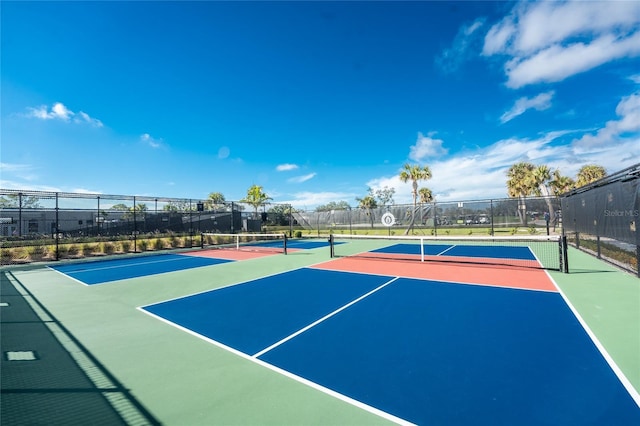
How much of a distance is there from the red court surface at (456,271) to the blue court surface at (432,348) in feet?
3.24

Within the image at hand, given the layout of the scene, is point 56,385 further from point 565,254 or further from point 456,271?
point 565,254

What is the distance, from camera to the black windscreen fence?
7.41m

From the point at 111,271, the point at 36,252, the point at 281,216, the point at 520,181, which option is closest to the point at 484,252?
the point at 111,271

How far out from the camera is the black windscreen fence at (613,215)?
24.3ft

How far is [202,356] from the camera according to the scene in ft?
13.3

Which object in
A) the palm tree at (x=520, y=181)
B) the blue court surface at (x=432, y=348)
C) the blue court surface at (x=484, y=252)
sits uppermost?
the palm tree at (x=520, y=181)

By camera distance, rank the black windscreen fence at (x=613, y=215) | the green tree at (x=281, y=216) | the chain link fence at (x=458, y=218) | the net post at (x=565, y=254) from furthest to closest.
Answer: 1. the green tree at (x=281, y=216)
2. the chain link fence at (x=458, y=218)
3. the net post at (x=565, y=254)
4. the black windscreen fence at (x=613, y=215)

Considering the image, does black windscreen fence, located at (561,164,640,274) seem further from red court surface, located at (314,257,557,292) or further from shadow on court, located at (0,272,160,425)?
shadow on court, located at (0,272,160,425)

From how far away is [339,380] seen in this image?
11.0ft

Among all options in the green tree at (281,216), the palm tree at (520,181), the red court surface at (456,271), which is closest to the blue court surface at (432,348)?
the red court surface at (456,271)

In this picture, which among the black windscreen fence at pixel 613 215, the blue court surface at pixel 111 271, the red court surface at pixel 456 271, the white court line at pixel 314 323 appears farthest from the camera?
the blue court surface at pixel 111 271

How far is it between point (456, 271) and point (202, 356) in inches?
327

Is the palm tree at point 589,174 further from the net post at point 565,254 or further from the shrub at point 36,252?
the shrub at point 36,252

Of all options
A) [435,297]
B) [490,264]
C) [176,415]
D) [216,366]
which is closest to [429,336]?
[435,297]
